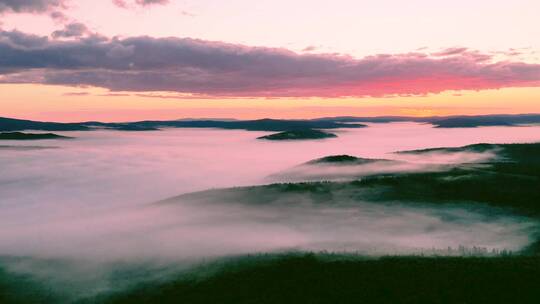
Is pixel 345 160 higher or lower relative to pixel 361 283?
higher

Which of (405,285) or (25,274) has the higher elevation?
(405,285)

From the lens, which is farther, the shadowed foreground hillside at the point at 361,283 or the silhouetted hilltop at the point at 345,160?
the silhouetted hilltop at the point at 345,160

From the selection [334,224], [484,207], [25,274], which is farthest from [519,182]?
[25,274]

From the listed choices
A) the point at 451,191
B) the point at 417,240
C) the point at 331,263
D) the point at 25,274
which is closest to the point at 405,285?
the point at 331,263

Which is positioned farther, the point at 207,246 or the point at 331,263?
the point at 207,246

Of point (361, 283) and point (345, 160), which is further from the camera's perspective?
point (345, 160)

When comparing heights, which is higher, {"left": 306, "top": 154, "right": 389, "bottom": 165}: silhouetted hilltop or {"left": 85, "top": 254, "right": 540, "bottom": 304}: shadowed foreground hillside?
{"left": 306, "top": 154, "right": 389, "bottom": 165}: silhouetted hilltop

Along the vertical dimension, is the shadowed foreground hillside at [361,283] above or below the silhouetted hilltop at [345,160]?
below

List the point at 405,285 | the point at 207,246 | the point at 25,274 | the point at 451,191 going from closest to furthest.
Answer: the point at 405,285 → the point at 25,274 → the point at 207,246 → the point at 451,191

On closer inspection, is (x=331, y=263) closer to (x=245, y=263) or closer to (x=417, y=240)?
(x=245, y=263)

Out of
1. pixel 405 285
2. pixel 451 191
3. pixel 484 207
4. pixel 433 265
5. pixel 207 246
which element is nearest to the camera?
pixel 405 285

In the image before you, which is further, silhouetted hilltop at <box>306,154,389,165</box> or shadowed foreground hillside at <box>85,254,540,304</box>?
silhouetted hilltop at <box>306,154,389,165</box>
